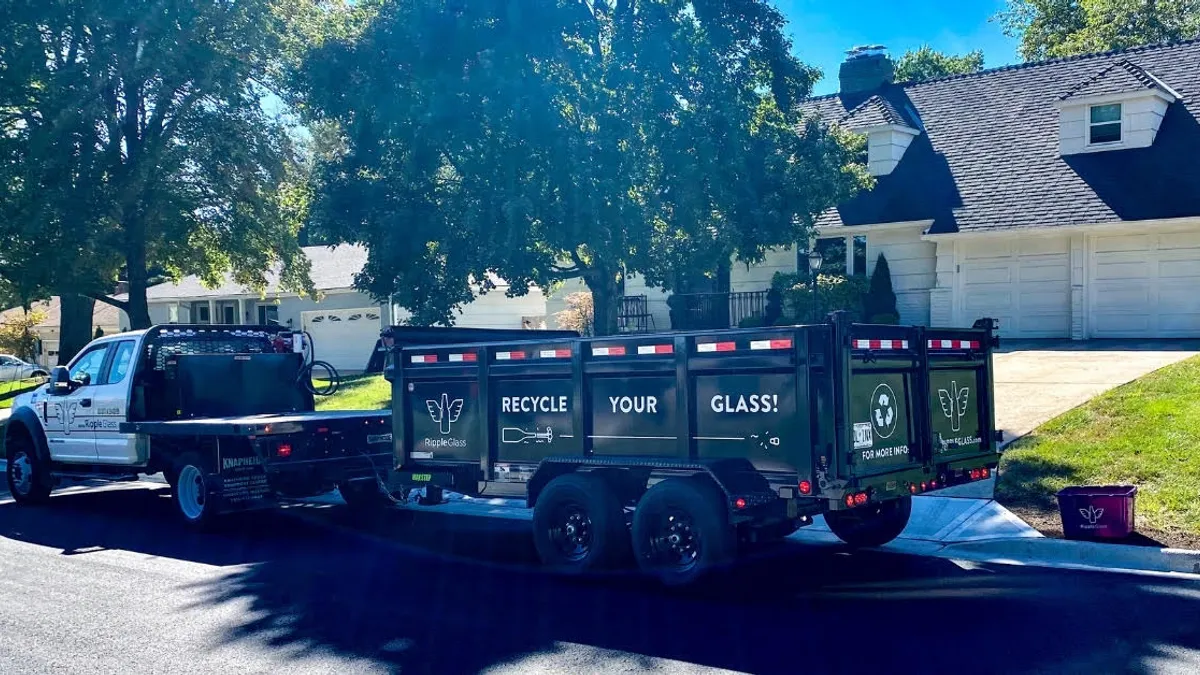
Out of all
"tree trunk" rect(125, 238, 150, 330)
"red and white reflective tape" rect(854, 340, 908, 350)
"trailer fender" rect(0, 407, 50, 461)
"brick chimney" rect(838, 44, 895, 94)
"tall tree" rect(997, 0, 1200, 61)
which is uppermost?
"tall tree" rect(997, 0, 1200, 61)

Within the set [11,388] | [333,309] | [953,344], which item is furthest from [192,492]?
[11,388]

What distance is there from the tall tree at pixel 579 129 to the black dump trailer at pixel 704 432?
5989 millimetres

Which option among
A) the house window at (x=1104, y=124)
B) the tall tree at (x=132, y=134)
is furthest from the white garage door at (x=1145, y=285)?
the tall tree at (x=132, y=134)

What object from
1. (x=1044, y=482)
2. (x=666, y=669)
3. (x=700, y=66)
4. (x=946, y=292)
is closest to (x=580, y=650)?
(x=666, y=669)

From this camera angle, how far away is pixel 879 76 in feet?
96.6

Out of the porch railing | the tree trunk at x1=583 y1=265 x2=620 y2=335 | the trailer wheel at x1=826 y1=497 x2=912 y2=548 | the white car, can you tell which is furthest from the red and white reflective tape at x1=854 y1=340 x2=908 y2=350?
the white car

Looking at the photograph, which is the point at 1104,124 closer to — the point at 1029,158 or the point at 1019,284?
the point at 1029,158

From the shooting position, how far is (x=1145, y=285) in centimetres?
2038

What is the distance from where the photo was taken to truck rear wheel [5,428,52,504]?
13195 mm

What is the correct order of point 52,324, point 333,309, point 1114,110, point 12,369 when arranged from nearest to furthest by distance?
point 1114,110 < point 333,309 < point 12,369 < point 52,324

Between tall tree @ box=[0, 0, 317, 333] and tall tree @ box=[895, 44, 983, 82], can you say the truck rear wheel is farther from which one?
tall tree @ box=[895, 44, 983, 82]

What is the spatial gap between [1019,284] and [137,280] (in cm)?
2020

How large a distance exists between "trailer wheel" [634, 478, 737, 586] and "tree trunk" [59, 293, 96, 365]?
25157 millimetres

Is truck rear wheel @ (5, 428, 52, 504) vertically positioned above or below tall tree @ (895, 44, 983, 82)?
below
